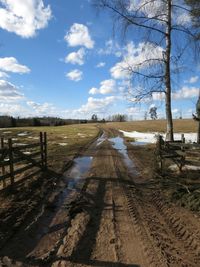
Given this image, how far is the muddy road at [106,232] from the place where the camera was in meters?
6.16

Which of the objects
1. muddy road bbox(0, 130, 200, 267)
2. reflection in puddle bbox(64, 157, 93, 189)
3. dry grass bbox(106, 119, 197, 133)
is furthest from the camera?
dry grass bbox(106, 119, 197, 133)

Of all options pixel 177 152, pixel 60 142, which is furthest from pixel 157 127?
pixel 177 152

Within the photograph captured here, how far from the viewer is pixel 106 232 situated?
746 centimetres

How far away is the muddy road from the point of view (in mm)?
6164

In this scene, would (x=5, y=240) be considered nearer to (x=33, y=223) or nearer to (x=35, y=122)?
(x=33, y=223)

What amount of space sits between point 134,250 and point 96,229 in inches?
55.4

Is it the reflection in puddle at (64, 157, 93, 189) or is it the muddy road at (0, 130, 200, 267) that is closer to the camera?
the muddy road at (0, 130, 200, 267)

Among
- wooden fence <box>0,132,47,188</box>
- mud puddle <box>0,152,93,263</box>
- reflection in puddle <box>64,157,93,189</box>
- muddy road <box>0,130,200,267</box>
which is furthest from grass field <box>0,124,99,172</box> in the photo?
muddy road <box>0,130,200,267</box>

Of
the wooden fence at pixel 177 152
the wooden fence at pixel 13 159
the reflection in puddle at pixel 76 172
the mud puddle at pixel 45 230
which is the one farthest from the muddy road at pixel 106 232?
the wooden fence at pixel 177 152

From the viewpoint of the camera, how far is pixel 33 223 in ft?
26.9

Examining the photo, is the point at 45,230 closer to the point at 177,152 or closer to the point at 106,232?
the point at 106,232

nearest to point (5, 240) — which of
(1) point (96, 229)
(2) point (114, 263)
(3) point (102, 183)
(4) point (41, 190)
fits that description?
(1) point (96, 229)

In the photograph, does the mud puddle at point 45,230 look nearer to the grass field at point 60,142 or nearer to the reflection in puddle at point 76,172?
the reflection in puddle at point 76,172

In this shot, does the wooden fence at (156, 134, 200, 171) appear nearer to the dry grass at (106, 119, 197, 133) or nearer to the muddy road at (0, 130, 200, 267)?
the muddy road at (0, 130, 200, 267)
